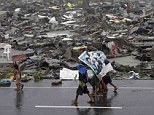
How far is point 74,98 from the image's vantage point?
13.6 meters

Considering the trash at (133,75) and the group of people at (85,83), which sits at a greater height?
the group of people at (85,83)

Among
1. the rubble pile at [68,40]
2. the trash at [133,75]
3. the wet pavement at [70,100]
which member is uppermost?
the wet pavement at [70,100]

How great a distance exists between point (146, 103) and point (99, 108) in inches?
58.9

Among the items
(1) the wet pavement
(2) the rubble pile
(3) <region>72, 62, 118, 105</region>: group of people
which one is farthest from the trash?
(3) <region>72, 62, 118, 105</region>: group of people

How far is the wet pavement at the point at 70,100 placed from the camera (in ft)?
40.1

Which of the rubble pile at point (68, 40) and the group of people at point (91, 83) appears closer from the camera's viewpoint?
the group of people at point (91, 83)

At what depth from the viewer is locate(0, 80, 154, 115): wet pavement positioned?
12219mm

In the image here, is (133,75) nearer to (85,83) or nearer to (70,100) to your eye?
(70,100)

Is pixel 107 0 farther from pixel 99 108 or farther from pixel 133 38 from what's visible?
pixel 99 108

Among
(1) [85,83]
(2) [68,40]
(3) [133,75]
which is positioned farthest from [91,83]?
(2) [68,40]

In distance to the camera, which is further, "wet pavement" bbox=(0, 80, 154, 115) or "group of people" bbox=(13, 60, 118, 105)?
"group of people" bbox=(13, 60, 118, 105)

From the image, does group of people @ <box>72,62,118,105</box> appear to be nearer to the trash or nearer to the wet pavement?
the wet pavement

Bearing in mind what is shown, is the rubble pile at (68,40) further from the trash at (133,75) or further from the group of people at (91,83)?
the group of people at (91,83)

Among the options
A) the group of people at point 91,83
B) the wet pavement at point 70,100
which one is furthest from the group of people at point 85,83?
the wet pavement at point 70,100
